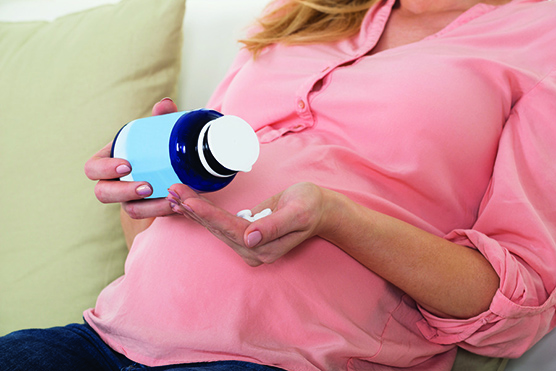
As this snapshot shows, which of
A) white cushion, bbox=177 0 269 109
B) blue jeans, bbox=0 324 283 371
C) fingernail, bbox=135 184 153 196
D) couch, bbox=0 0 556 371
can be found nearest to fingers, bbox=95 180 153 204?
fingernail, bbox=135 184 153 196

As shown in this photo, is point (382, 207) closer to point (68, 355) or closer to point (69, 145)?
point (68, 355)

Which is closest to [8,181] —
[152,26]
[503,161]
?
[152,26]

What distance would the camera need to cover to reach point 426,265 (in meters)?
0.71

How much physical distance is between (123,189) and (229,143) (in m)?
0.18

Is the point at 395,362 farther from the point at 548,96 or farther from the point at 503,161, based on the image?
the point at 548,96

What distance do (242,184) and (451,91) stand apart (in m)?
0.36

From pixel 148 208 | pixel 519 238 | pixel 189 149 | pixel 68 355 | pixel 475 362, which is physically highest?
pixel 189 149

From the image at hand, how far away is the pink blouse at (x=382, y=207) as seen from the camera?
0.68 m

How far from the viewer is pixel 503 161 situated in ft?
2.54

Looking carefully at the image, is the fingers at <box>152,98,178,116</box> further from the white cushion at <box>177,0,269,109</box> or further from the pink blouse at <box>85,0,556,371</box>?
the white cushion at <box>177,0,269,109</box>

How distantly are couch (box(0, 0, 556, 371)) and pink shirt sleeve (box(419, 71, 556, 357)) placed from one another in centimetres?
70

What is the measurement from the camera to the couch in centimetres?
104

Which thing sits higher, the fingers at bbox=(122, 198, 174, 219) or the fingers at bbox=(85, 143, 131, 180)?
the fingers at bbox=(85, 143, 131, 180)

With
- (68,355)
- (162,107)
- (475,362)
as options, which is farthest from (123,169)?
(475,362)
